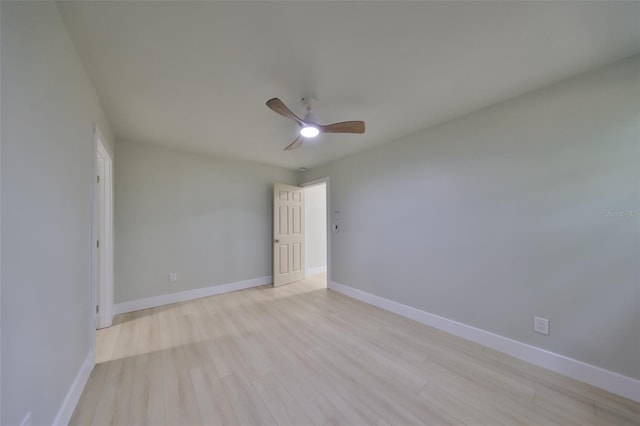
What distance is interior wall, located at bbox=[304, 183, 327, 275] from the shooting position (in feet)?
16.8

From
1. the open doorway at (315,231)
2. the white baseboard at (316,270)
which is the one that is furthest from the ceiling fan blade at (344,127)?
the white baseboard at (316,270)

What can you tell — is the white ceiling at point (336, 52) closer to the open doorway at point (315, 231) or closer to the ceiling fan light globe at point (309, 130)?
the ceiling fan light globe at point (309, 130)

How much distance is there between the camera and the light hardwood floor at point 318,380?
141 cm

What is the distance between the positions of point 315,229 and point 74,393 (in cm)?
423

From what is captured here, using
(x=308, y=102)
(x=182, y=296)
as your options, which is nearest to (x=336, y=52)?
(x=308, y=102)

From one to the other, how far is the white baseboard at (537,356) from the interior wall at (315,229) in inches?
98.3

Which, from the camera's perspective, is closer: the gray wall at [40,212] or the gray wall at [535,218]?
the gray wall at [40,212]

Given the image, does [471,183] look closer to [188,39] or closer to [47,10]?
[188,39]

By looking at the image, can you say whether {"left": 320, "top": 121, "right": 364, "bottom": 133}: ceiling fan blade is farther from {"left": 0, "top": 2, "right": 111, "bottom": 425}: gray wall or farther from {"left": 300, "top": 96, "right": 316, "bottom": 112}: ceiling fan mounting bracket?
{"left": 0, "top": 2, "right": 111, "bottom": 425}: gray wall

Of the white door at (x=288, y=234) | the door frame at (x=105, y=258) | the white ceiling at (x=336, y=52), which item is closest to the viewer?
the white ceiling at (x=336, y=52)

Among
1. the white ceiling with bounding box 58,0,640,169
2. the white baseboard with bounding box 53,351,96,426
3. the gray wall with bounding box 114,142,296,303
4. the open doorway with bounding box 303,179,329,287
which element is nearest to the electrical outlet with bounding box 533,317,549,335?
the white ceiling with bounding box 58,0,640,169

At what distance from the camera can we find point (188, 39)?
4.58ft

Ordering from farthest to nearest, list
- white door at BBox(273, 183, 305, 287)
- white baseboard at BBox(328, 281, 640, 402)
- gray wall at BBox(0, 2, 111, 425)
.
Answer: white door at BBox(273, 183, 305, 287), white baseboard at BBox(328, 281, 640, 402), gray wall at BBox(0, 2, 111, 425)

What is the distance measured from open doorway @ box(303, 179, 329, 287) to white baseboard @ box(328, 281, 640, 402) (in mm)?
2468
